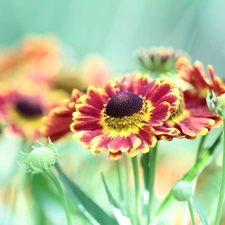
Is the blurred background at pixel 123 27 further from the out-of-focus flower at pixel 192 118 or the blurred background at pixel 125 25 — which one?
the out-of-focus flower at pixel 192 118

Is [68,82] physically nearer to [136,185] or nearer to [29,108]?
[29,108]

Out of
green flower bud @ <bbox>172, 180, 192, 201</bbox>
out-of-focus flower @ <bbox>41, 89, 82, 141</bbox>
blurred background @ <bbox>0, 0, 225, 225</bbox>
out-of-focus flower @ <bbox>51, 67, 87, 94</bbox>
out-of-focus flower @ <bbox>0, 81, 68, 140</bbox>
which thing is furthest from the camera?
blurred background @ <bbox>0, 0, 225, 225</bbox>

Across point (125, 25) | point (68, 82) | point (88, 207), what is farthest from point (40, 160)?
point (125, 25)

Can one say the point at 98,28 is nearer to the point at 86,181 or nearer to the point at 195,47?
the point at 195,47

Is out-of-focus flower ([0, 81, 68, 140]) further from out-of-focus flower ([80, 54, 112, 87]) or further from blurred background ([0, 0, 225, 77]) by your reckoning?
blurred background ([0, 0, 225, 77])

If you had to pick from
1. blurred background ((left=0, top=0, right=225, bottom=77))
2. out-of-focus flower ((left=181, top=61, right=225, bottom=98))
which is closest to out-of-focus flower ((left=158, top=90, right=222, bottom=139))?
out-of-focus flower ((left=181, top=61, right=225, bottom=98))

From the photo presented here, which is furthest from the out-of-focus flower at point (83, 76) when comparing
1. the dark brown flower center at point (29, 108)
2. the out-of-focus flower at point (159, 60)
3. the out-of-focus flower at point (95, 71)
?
the out-of-focus flower at point (159, 60)

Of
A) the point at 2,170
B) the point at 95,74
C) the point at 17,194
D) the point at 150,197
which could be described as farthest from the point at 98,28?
the point at 150,197
